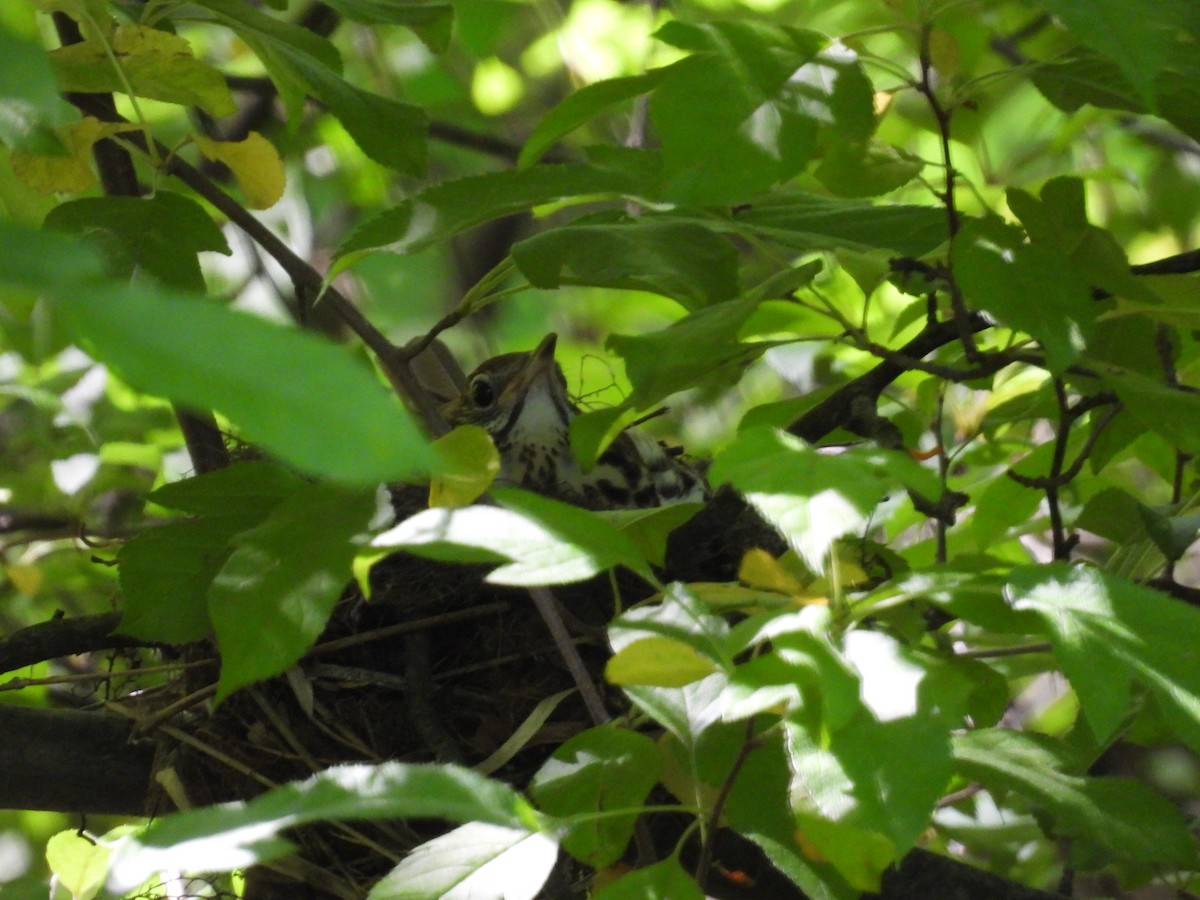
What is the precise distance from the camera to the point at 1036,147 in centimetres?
221

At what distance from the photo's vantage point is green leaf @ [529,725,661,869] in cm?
74

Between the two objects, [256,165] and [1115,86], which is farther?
[256,165]

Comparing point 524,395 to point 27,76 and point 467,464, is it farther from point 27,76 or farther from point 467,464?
point 27,76

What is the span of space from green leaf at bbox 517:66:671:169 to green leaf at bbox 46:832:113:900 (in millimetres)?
731

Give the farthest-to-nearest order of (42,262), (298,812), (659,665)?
(659,665) < (298,812) < (42,262)

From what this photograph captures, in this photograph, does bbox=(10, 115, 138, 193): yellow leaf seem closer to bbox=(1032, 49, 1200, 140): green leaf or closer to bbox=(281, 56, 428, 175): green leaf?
bbox=(281, 56, 428, 175): green leaf

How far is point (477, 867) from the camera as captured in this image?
0.66m

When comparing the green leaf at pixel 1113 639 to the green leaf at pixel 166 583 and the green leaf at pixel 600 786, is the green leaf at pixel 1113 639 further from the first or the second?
the green leaf at pixel 166 583

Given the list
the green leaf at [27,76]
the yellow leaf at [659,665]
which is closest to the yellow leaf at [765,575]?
the yellow leaf at [659,665]

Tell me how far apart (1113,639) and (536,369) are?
1.18 metres

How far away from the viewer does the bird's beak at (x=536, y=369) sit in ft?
5.57

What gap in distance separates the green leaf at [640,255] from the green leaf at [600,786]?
0.30m

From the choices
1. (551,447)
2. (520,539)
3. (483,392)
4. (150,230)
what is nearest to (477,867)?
(520,539)

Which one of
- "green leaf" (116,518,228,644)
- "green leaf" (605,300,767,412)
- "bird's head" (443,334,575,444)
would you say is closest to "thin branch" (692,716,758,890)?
"green leaf" (605,300,767,412)
